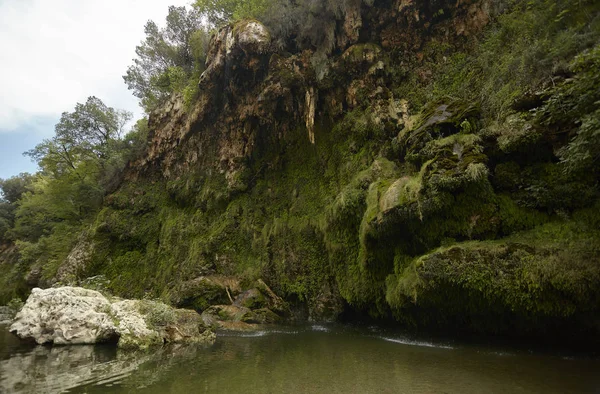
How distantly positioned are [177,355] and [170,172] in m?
20.5

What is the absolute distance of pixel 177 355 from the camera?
30.1 ft

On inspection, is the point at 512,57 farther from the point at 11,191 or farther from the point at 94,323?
the point at 11,191

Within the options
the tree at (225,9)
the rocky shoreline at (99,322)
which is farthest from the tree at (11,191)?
the rocky shoreline at (99,322)

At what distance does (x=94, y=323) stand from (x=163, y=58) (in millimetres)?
28050

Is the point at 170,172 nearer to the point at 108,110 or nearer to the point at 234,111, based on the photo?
the point at 234,111

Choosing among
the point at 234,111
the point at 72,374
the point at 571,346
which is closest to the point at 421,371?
the point at 571,346

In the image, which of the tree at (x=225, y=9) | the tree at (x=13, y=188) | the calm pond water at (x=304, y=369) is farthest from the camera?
the tree at (x=13, y=188)

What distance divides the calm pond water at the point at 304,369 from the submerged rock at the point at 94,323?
0.68 metres

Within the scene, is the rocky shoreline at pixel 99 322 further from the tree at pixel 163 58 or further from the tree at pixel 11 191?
the tree at pixel 11 191

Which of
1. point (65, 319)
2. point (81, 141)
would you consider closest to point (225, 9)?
point (81, 141)

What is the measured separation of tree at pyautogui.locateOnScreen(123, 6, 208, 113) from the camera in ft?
96.8

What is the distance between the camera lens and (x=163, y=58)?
104 feet

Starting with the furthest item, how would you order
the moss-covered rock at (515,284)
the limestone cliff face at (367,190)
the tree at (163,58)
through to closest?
the tree at (163,58) < the limestone cliff face at (367,190) < the moss-covered rock at (515,284)

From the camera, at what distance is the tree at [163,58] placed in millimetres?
29516
